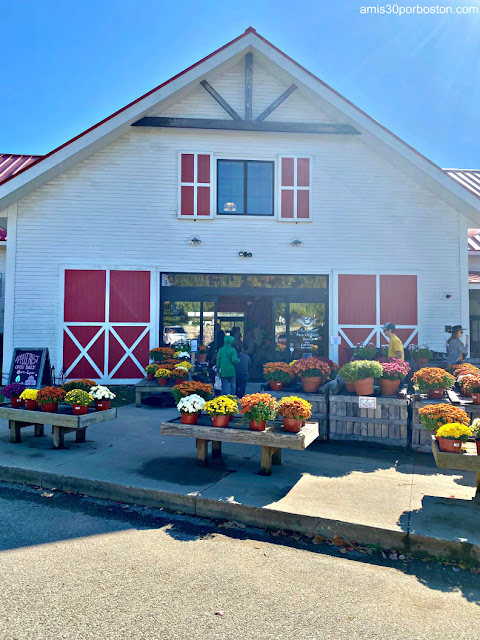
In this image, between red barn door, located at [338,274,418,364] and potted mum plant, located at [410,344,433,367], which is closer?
potted mum plant, located at [410,344,433,367]

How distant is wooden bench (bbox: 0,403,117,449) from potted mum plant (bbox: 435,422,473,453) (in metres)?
4.76

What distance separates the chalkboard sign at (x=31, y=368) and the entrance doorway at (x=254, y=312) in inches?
148

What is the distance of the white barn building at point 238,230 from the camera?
42.7 feet

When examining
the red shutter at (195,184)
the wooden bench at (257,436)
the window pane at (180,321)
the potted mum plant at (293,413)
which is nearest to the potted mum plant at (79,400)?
the wooden bench at (257,436)

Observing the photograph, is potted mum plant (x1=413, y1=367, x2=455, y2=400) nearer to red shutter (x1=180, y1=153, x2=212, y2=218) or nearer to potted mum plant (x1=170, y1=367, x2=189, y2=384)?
potted mum plant (x1=170, y1=367, x2=189, y2=384)

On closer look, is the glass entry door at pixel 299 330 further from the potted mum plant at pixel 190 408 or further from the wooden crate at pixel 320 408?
the potted mum plant at pixel 190 408

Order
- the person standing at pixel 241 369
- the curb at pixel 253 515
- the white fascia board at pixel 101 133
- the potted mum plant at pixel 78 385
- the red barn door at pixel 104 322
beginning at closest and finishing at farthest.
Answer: the curb at pixel 253 515 → the potted mum plant at pixel 78 385 → the person standing at pixel 241 369 → the white fascia board at pixel 101 133 → the red barn door at pixel 104 322

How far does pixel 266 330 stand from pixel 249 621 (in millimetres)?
11033

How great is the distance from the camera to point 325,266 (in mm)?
13648

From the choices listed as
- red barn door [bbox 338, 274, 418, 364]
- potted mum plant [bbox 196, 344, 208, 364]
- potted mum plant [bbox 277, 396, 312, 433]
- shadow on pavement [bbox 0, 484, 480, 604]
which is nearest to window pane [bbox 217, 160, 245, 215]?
red barn door [bbox 338, 274, 418, 364]

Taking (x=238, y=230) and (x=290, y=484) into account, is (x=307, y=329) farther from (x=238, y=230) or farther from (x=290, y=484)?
(x=290, y=484)

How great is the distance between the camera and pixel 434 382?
284 inches

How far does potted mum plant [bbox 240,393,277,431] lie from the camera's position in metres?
5.86

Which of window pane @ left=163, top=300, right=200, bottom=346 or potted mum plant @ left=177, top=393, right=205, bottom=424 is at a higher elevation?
window pane @ left=163, top=300, right=200, bottom=346
